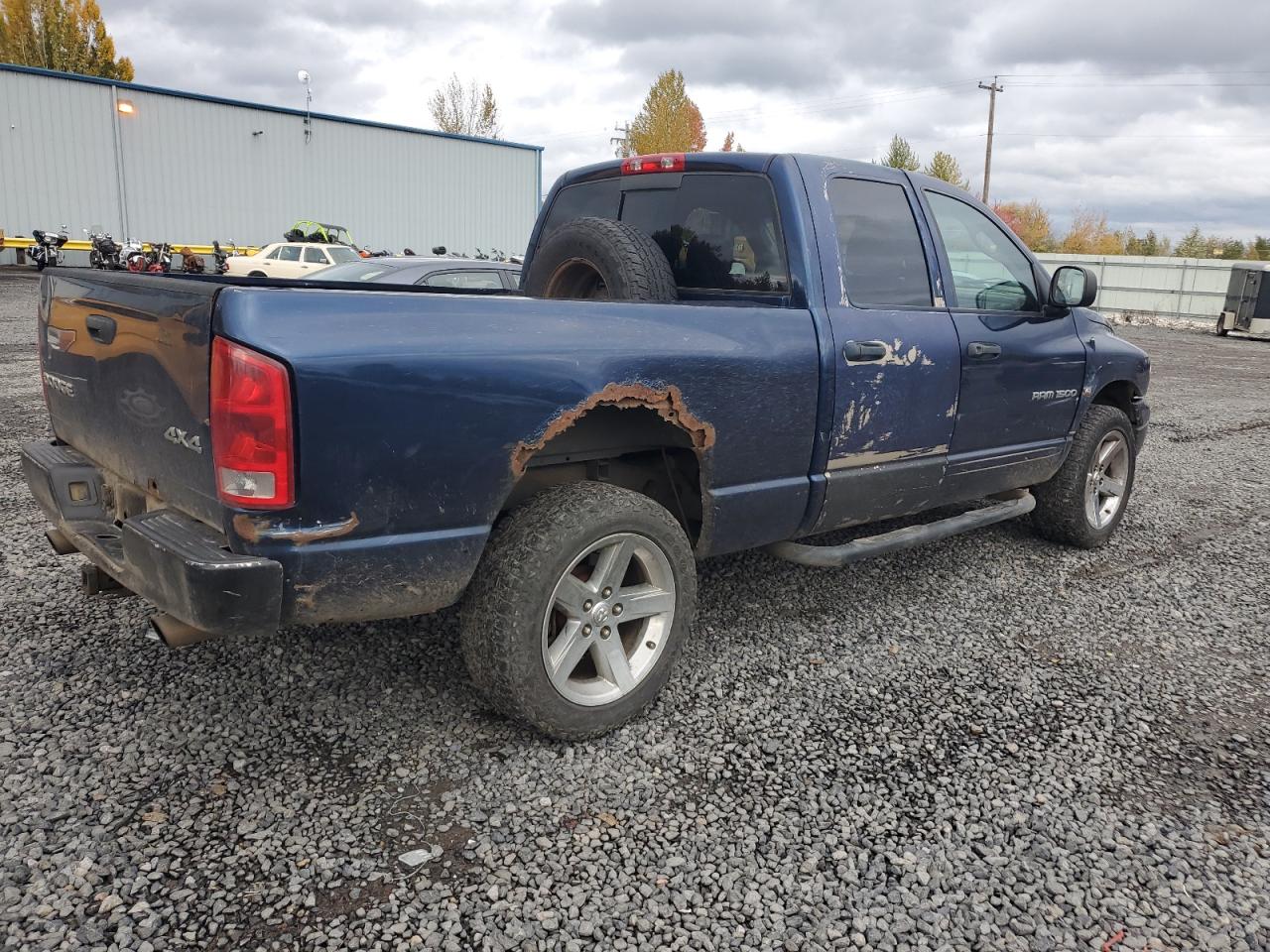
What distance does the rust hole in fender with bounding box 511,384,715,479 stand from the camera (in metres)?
2.71

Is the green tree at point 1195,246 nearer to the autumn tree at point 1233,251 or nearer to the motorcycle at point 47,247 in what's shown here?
the autumn tree at point 1233,251

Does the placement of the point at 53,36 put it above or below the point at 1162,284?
above

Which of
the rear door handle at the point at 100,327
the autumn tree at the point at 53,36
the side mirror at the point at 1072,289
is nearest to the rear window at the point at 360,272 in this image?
the rear door handle at the point at 100,327

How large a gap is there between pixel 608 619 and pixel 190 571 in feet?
4.16

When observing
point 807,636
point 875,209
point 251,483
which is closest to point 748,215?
point 875,209

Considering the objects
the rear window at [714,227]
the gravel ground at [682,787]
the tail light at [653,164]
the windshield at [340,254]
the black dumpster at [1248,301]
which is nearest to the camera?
the gravel ground at [682,787]

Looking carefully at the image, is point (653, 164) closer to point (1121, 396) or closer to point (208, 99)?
point (1121, 396)

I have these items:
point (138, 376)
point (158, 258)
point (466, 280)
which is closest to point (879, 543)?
point (138, 376)

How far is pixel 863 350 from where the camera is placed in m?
3.54

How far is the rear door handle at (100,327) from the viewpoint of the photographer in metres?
2.82

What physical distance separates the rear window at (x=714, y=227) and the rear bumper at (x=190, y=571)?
2.21 metres

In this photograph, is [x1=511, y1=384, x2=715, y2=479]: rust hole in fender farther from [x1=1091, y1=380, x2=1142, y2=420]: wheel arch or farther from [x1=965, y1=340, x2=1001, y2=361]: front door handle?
[x1=1091, y1=380, x2=1142, y2=420]: wheel arch

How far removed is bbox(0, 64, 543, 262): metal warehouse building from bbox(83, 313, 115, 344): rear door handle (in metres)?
30.2

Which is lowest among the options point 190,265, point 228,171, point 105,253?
point 190,265
